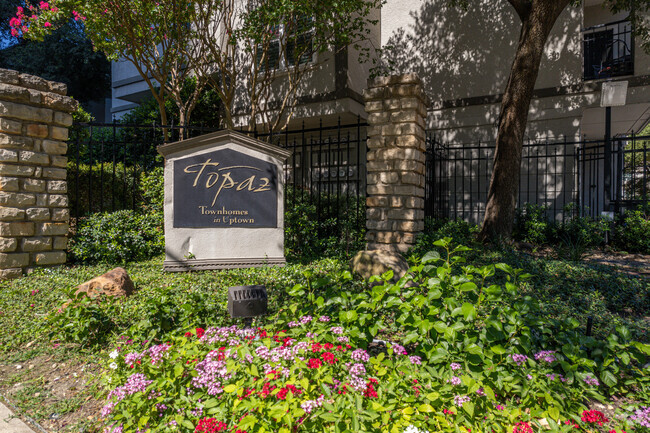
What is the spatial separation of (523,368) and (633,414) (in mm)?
584

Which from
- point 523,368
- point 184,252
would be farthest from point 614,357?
point 184,252

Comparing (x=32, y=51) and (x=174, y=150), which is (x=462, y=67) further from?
(x=32, y=51)

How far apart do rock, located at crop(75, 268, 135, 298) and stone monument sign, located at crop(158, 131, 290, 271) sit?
2.94 ft

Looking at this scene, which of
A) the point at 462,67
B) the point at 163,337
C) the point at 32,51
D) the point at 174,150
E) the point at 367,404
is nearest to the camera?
the point at 367,404

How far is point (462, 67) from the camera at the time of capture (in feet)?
35.4

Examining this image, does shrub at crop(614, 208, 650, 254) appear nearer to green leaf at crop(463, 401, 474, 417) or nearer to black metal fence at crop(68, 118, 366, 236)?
black metal fence at crop(68, 118, 366, 236)

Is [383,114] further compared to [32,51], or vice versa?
[32,51]

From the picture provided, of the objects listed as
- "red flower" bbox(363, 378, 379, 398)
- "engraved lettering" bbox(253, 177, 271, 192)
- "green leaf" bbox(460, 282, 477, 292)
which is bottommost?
"red flower" bbox(363, 378, 379, 398)

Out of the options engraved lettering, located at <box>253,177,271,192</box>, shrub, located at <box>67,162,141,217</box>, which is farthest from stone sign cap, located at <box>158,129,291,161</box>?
shrub, located at <box>67,162,141,217</box>

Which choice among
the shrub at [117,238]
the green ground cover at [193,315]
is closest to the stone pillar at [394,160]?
the green ground cover at [193,315]

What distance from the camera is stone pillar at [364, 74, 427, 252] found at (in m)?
5.68

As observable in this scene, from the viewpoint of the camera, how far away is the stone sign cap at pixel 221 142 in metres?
5.32

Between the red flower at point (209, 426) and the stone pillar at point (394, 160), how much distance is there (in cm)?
430

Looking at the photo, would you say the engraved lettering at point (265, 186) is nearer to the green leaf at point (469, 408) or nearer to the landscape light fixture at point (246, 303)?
the landscape light fixture at point (246, 303)
